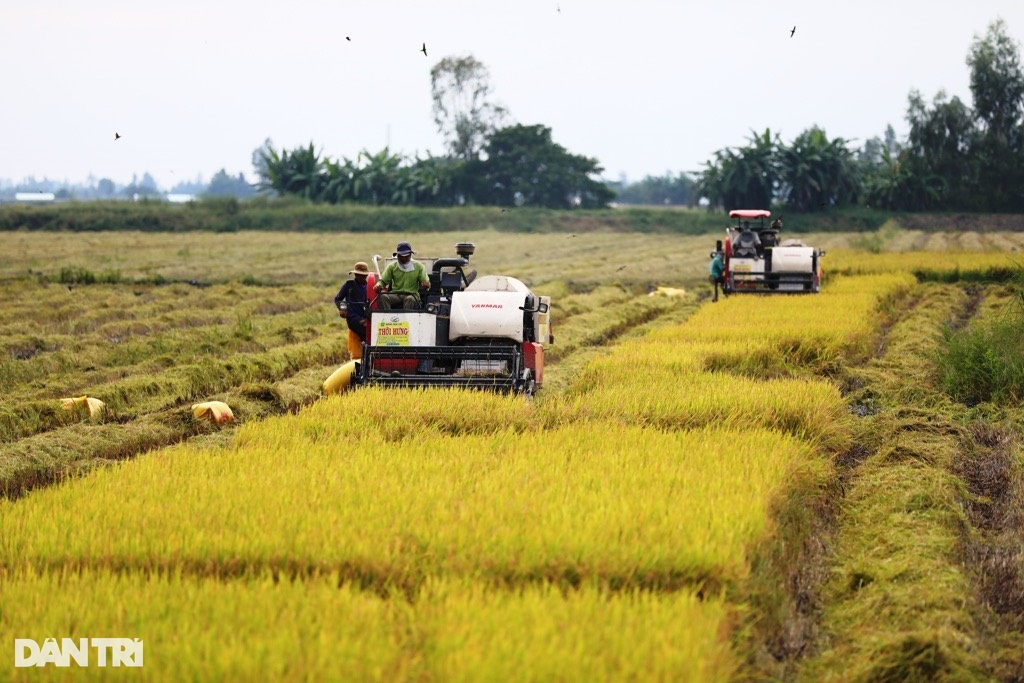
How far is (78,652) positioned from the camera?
4.71 m

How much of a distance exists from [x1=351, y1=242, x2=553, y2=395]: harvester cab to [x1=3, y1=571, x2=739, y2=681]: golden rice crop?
588 cm

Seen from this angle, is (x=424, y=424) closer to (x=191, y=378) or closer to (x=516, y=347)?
(x=516, y=347)

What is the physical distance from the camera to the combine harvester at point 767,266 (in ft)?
75.8

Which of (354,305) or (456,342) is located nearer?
(456,342)

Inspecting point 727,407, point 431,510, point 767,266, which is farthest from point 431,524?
point 767,266

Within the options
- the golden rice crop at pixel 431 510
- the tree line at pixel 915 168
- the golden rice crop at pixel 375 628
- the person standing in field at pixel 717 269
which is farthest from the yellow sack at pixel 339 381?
the tree line at pixel 915 168

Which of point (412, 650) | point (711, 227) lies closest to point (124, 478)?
point (412, 650)

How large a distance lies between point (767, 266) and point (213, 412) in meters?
14.6

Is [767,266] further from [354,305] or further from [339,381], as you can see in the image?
[339,381]

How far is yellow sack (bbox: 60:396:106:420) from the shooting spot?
11.4m

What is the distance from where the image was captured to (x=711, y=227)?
60312 millimetres

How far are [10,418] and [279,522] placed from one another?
5.71 meters

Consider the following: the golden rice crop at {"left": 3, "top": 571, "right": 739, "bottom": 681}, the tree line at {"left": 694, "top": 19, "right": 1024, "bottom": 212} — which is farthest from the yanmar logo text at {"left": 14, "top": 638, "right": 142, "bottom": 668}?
the tree line at {"left": 694, "top": 19, "right": 1024, "bottom": 212}

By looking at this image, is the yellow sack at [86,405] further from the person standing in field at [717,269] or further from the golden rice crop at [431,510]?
the person standing in field at [717,269]
